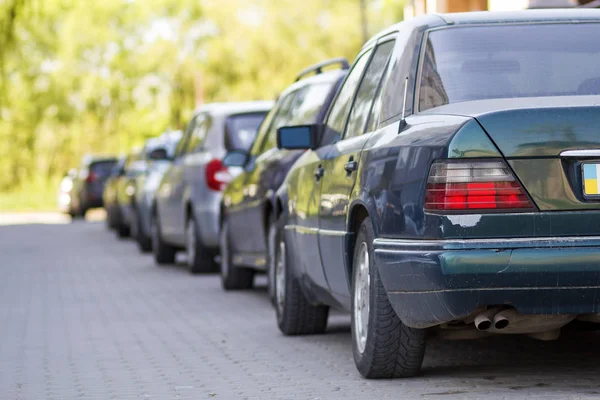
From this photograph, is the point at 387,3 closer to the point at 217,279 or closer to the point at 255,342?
the point at 217,279

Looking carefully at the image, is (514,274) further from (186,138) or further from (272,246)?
(186,138)

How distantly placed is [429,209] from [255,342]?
138 inches

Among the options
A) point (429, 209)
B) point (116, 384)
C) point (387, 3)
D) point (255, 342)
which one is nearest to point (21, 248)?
point (255, 342)

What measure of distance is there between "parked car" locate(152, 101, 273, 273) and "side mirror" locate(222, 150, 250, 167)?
6.01 ft

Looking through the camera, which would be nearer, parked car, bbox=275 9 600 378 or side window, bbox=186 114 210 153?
parked car, bbox=275 9 600 378

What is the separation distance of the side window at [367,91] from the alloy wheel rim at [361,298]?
0.81 metres

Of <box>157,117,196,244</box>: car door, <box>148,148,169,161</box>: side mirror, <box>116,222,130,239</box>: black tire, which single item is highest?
<box>148,148,169,161</box>: side mirror

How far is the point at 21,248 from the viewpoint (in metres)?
25.4

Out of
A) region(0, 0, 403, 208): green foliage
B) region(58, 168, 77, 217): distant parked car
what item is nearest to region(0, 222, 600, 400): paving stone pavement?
region(0, 0, 403, 208): green foliage

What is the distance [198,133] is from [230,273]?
2.97m

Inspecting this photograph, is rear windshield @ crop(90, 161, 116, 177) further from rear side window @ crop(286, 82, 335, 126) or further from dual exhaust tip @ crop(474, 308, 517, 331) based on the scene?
dual exhaust tip @ crop(474, 308, 517, 331)

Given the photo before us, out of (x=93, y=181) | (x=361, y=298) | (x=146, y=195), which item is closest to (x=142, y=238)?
(x=146, y=195)

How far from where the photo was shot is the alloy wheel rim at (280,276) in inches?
391

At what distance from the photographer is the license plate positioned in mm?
6207
